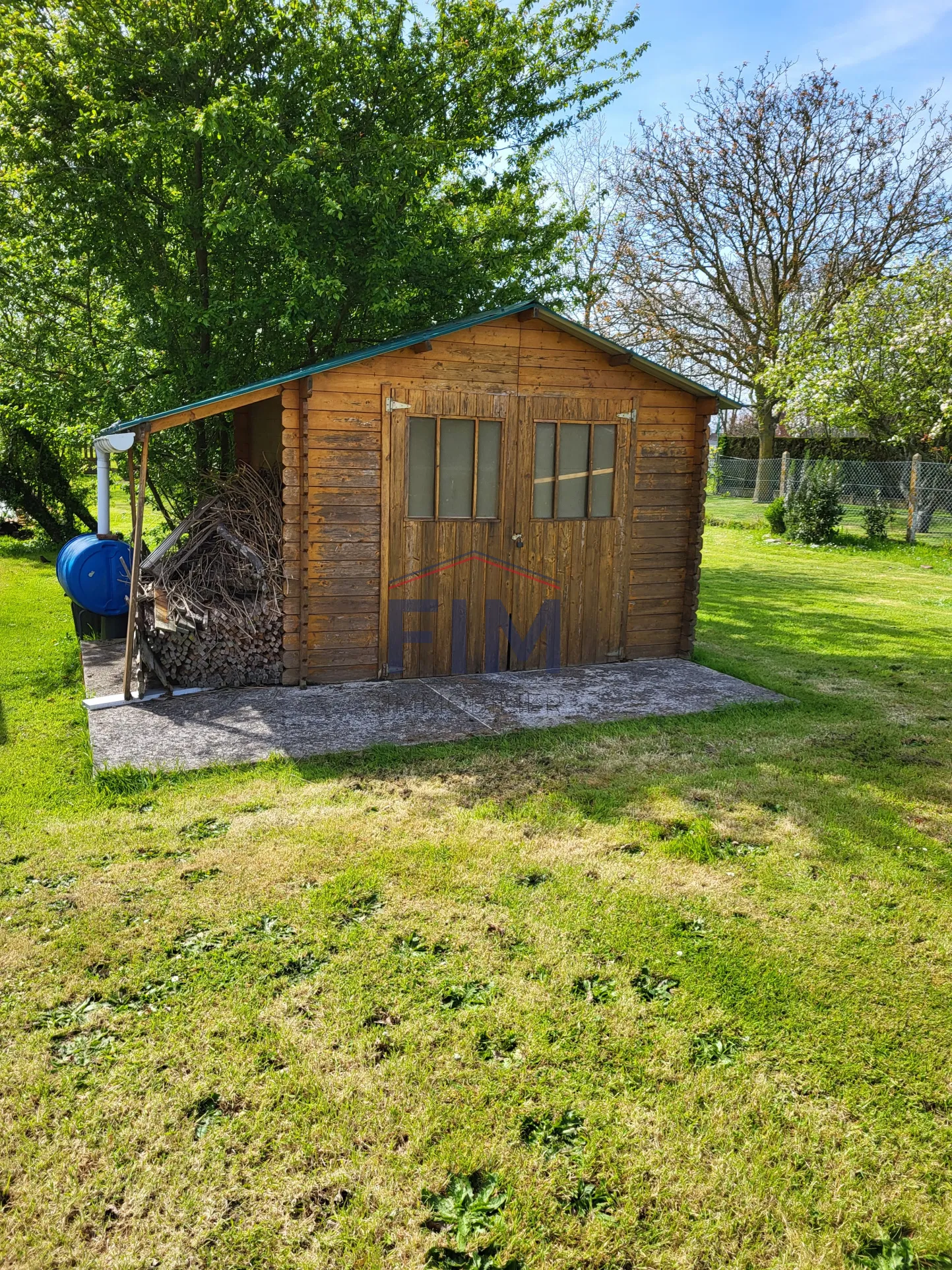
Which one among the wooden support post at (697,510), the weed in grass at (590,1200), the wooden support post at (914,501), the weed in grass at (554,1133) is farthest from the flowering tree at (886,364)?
the weed in grass at (590,1200)

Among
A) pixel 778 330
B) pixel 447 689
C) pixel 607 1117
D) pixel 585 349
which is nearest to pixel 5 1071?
pixel 607 1117

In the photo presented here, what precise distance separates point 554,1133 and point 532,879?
1629mm

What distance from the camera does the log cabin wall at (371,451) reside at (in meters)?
7.37

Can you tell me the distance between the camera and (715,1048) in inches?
126

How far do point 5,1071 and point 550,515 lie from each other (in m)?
6.32

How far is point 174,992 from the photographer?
3.41 metres

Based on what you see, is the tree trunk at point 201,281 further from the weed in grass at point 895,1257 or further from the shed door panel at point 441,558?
the weed in grass at point 895,1257

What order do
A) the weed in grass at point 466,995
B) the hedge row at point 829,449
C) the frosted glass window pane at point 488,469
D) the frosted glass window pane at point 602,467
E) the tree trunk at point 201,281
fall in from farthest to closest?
1. the hedge row at point 829,449
2. the tree trunk at point 201,281
3. the frosted glass window pane at point 602,467
4. the frosted glass window pane at point 488,469
5. the weed in grass at point 466,995

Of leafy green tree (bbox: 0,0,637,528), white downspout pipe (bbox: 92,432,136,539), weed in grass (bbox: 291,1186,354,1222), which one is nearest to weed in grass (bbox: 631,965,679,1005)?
weed in grass (bbox: 291,1186,354,1222)

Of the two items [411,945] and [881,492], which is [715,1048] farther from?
[881,492]

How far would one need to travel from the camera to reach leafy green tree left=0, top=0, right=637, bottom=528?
32.1 ft

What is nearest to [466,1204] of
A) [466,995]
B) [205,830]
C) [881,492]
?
[466,995]

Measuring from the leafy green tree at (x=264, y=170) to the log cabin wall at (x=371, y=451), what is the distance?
265 cm

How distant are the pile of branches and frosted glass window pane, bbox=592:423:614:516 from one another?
2960 millimetres
